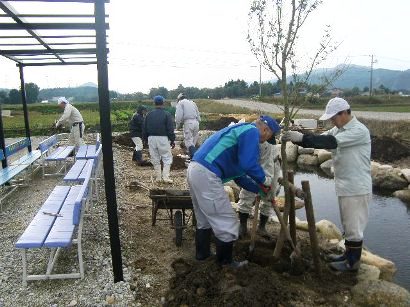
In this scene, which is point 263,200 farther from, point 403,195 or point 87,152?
point 403,195

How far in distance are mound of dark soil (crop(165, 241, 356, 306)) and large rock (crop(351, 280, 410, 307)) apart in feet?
0.44

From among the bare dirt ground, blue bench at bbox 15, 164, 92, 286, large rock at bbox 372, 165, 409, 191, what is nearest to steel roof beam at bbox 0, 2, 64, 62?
blue bench at bbox 15, 164, 92, 286

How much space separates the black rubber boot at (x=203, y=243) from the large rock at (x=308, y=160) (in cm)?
1065

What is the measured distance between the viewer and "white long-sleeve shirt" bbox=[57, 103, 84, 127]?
10.2m

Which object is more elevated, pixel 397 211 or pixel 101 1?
pixel 101 1

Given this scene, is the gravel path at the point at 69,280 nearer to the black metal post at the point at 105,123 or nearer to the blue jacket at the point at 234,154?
the black metal post at the point at 105,123

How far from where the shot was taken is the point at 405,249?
6.75 metres

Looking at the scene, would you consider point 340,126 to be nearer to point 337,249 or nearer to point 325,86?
point 325,86

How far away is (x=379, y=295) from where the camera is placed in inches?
150

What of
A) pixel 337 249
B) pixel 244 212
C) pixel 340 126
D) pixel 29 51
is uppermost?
pixel 29 51

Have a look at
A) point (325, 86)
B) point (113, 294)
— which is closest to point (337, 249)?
point (325, 86)

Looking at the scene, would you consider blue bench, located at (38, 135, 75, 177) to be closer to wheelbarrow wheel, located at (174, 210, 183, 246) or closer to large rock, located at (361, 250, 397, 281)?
wheelbarrow wheel, located at (174, 210, 183, 246)

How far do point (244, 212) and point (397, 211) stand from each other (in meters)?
5.31

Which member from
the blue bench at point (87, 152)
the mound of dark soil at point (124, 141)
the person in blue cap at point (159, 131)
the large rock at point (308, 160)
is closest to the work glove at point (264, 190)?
the person in blue cap at point (159, 131)
